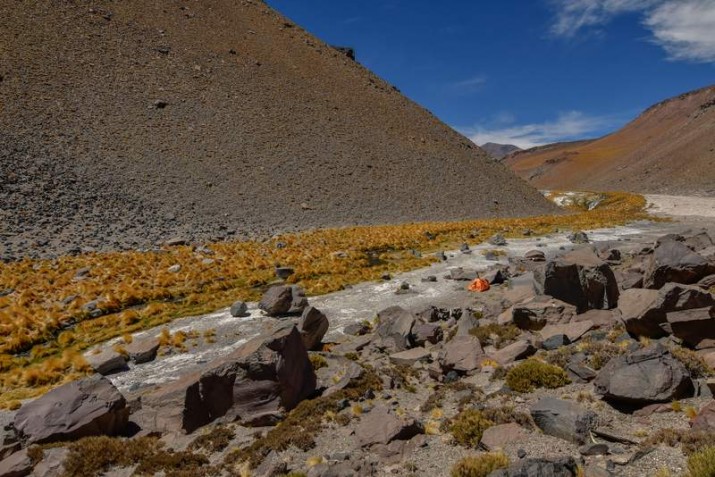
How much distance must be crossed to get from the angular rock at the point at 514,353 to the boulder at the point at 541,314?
6.15ft

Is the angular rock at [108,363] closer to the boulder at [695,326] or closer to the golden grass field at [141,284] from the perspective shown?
the golden grass field at [141,284]

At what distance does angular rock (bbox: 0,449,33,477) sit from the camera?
8.40 m

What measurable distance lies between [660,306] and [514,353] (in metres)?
3.40

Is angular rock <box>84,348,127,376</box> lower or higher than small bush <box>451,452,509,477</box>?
higher

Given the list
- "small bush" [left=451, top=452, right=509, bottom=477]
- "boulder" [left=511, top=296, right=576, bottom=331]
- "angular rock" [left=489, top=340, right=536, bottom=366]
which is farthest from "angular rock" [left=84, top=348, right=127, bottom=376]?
"boulder" [left=511, top=296, right=576, bottom=331]

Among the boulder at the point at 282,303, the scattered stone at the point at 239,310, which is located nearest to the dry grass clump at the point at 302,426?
the boulder at the point at 282,303

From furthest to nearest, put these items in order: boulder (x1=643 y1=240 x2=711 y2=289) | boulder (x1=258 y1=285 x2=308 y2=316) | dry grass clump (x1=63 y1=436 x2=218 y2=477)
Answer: boulder (x1=258 y1=285 x2=308 y2=316) < boulder (x1=643 y1=240 x2=711 y2=289) < dry grass clump (x1=63 y1=436 x2=218 y2=477)

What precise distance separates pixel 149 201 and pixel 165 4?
130ft

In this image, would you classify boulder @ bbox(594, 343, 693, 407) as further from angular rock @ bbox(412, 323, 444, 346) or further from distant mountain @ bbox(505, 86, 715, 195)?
distant mountain @ bbox(505, 86, 715, 195)

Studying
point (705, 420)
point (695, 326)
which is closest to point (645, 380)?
point (705, 420)

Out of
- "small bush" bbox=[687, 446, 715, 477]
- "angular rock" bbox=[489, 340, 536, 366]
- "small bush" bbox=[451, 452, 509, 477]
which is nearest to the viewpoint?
"small bush" bbox=[687, 446, 715, 477]

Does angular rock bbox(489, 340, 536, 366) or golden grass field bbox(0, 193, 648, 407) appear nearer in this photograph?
angular rock bbox(489, 340, 536, 366)

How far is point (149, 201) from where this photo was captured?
38.6m

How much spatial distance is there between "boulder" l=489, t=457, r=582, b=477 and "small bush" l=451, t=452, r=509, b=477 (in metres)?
0.32
